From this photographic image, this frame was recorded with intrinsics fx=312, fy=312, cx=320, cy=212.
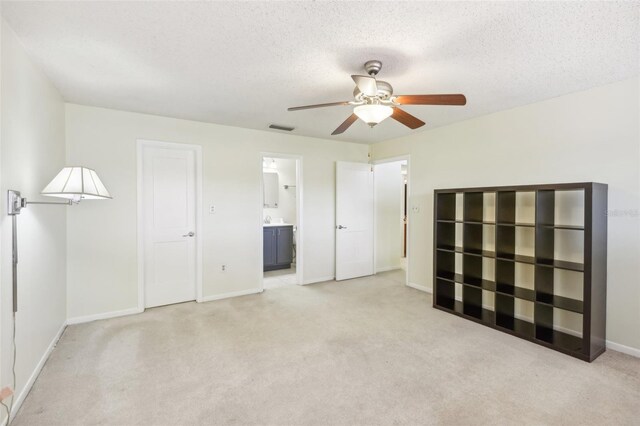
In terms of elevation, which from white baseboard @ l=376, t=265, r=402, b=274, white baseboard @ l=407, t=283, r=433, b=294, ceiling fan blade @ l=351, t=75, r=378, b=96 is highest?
ceiling fan blade @ l=351, t=75, r=378, b=96

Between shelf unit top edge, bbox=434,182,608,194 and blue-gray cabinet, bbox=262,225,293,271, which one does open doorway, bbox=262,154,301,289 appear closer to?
blue-gray cabinet, bbox=262,225,293,271

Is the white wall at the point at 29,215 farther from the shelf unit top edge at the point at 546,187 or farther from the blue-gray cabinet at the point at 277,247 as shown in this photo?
the shelf unit top edge at the point at 546,187

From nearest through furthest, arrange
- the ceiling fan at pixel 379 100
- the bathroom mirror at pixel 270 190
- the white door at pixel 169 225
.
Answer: the ceiling fan at pixel 379 100
the white door at pixel 169 225
the bathroom mirror at pixel 270 190

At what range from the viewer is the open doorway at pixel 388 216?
5715mm

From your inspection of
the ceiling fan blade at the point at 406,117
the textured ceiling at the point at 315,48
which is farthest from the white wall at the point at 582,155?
the ceiling fan blade at the point at 406,117

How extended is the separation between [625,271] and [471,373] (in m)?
1.69

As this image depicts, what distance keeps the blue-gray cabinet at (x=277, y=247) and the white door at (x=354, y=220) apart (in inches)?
50.1

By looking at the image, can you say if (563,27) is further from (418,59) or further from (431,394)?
(431,394)

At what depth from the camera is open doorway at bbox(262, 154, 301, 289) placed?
16.6ft

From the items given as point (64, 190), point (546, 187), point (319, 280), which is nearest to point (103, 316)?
point (64, 190)

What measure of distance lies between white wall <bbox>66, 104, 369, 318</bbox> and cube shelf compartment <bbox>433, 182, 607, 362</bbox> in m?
1.96

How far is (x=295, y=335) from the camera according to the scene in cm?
309

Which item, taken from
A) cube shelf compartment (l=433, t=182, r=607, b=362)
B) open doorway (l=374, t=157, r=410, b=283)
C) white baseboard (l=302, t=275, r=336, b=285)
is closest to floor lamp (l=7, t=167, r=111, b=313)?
white baseboard (l=302, t=275, r=336, b=285)

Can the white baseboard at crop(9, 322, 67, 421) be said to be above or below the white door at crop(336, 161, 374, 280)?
below
